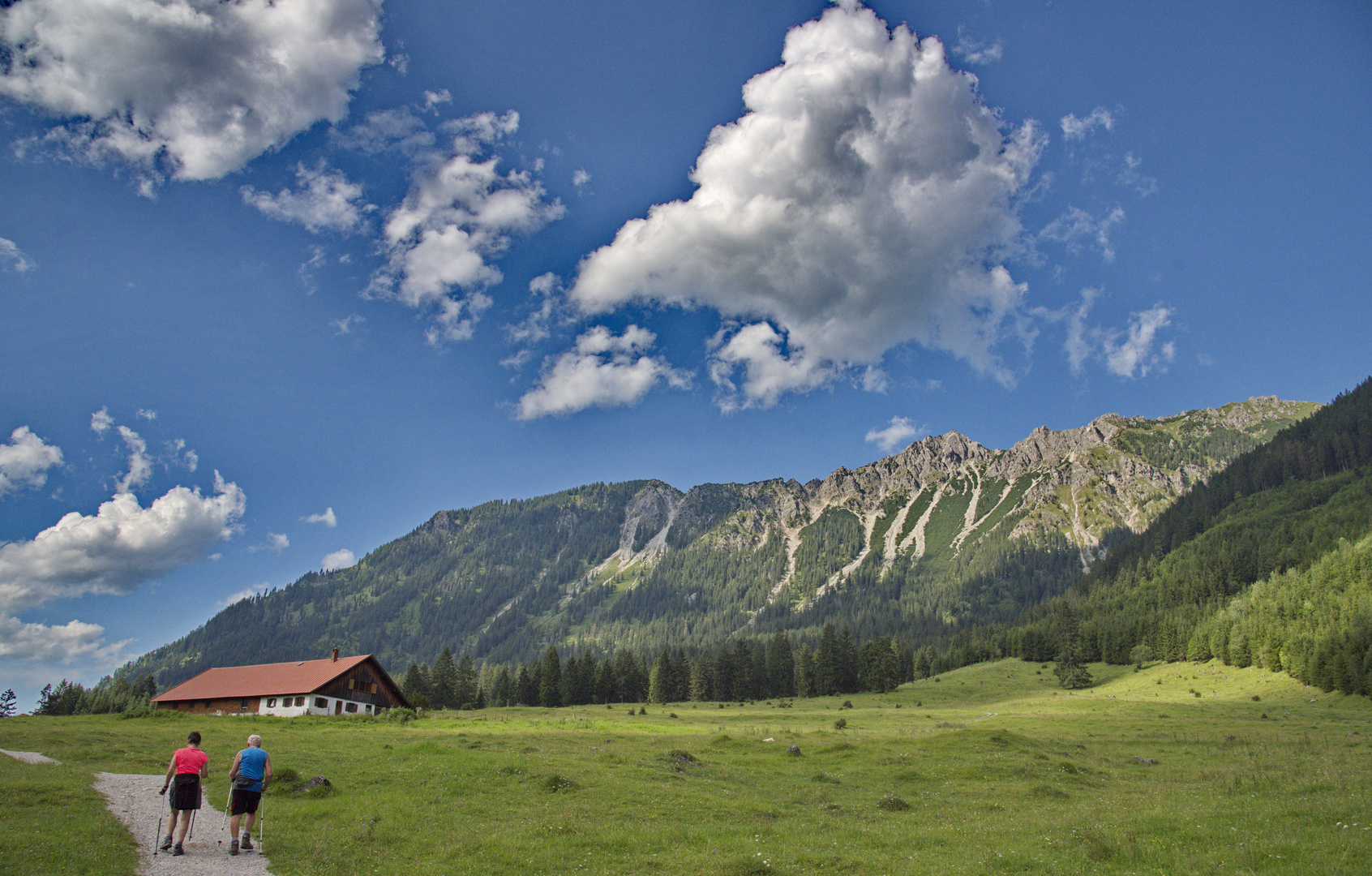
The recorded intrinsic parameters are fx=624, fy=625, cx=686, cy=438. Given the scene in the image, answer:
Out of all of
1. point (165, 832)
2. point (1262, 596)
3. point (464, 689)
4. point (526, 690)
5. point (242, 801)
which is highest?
point (242, 801)

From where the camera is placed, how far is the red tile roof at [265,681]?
252ft

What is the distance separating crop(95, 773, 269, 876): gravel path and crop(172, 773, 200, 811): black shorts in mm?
1201

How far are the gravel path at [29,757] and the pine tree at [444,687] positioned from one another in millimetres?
98495

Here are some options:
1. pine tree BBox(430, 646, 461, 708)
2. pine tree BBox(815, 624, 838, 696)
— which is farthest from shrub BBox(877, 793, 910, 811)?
pine tree BBox(430, 646, 461, 708)

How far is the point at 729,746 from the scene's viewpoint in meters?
47.5

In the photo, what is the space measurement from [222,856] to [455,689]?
4925 inches

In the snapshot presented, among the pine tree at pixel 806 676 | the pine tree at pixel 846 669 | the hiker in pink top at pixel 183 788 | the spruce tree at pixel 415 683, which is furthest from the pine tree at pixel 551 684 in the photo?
the hiker in pink top at pixel 183 788

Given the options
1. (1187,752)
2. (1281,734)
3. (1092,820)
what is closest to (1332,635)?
(1281,734)

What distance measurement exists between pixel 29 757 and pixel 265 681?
54.2 meters

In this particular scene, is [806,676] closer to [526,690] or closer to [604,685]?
[604,685]

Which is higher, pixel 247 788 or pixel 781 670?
pixel 247 788

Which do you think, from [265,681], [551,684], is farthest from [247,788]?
[551,684]

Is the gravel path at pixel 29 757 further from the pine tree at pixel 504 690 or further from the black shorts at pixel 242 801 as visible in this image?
the pine tree at pixel 504 690

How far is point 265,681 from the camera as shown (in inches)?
3206
